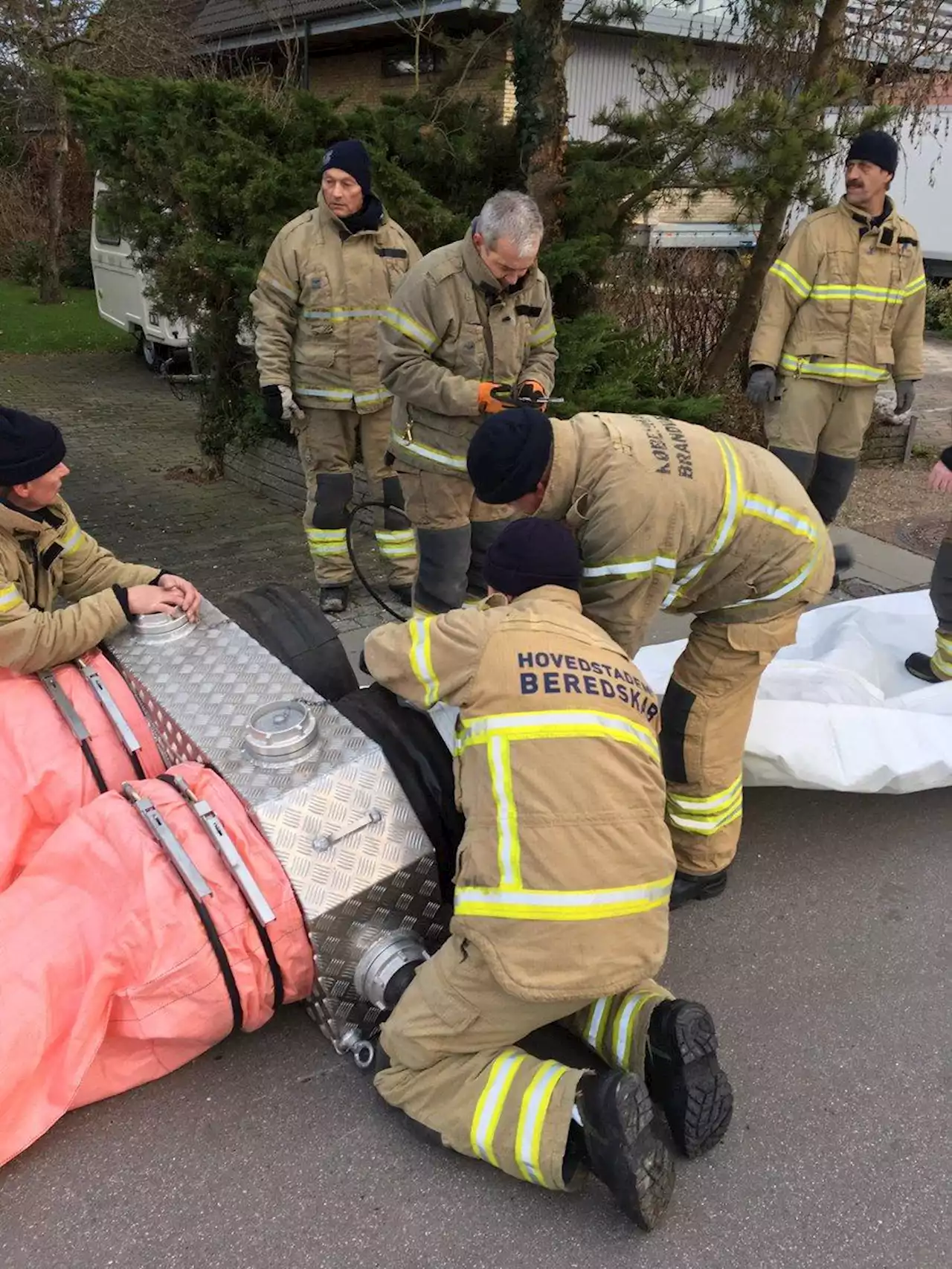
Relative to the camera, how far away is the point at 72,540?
304cm

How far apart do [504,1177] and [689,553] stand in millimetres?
1502

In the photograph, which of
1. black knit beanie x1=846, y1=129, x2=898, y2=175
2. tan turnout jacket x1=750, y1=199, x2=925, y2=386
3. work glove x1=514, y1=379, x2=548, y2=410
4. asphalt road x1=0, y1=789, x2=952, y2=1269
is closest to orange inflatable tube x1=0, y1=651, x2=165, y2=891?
asphalt road x1=0, y1=789, x2=952, y2=1269

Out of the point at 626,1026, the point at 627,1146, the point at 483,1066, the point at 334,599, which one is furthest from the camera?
the point at 334,599

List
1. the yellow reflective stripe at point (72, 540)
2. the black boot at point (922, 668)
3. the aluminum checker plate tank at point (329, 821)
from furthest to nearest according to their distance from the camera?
1. the black boot at point (922, 668)
2. the yellow reflective stripe at point (72, 540)
3. the aluminum checker plate tank at point (329, 821)

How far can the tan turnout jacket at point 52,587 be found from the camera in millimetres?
2631

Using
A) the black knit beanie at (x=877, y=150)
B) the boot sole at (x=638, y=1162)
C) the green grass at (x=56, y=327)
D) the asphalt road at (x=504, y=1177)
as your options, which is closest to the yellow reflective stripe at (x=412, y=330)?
the black knit beanie at (x=877, y=150)

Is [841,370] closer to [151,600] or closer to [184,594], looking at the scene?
[184,594]

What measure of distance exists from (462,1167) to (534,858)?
73 centimetres

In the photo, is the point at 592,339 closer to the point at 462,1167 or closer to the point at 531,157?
the point at 531,157

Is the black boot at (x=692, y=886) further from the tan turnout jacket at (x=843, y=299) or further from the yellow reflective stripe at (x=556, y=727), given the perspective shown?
the tan turnout jacket at (x=843, y=299)

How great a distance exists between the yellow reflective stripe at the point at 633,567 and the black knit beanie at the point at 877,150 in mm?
2756

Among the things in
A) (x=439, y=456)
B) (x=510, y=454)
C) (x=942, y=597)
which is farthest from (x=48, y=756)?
(x=942, y=597)

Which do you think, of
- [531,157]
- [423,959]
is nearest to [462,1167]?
[423,959]

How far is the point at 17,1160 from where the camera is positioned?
2076 mm
